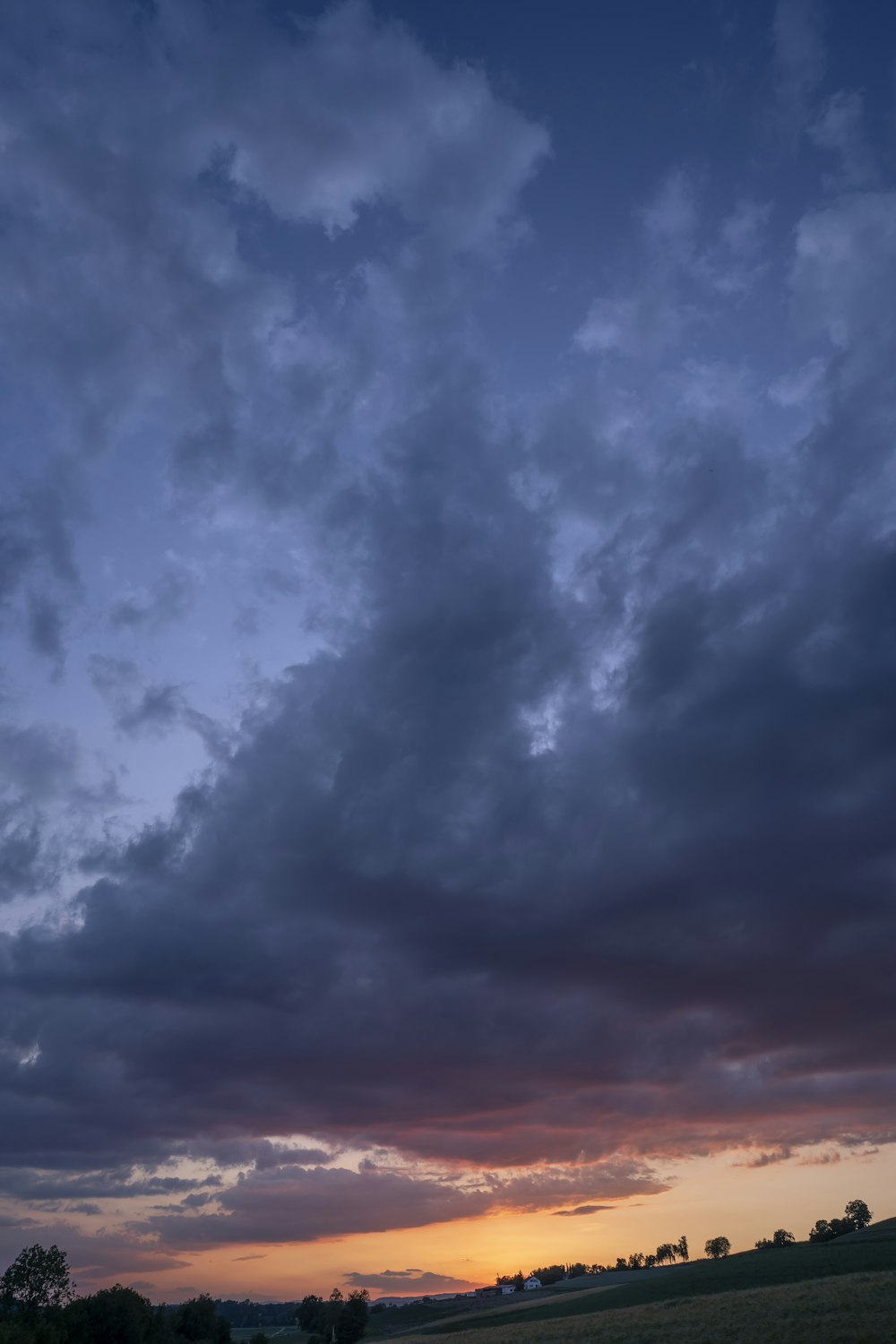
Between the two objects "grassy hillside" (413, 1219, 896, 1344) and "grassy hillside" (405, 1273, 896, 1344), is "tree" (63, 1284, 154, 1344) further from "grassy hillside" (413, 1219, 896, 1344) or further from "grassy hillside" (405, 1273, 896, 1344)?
"grassy hillside" (405, 1273, 896, 1344)

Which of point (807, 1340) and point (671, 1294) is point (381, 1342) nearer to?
point (671, 1294)

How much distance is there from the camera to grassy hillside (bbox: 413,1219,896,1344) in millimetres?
113812

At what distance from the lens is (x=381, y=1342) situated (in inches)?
6191

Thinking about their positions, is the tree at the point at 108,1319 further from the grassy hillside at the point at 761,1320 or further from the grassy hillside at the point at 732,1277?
the grassy hillside at the point at 761,1320

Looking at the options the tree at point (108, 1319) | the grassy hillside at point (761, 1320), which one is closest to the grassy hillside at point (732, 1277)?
the grassy hillside at point (761, 1320)

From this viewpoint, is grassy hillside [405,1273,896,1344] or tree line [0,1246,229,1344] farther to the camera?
tree line [0,1246,229,1344]

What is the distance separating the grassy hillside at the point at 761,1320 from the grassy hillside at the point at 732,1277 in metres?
11.4

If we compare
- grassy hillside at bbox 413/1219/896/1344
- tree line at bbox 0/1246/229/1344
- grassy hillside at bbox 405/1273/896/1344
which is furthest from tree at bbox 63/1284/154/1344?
grassy hillside at bbox 405/1273/896/1344

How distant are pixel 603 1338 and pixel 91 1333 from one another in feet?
335

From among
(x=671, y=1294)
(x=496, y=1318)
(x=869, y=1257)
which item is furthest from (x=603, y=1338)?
(x=496, y=1318)

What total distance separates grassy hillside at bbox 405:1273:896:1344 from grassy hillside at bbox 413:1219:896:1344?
11.4 meters

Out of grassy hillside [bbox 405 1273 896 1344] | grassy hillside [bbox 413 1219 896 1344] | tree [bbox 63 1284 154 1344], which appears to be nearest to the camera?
grassy hillside [bbox 405 1273 896 1344]

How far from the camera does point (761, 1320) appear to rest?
255ft

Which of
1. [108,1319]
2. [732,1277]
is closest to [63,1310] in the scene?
[108,1319]
